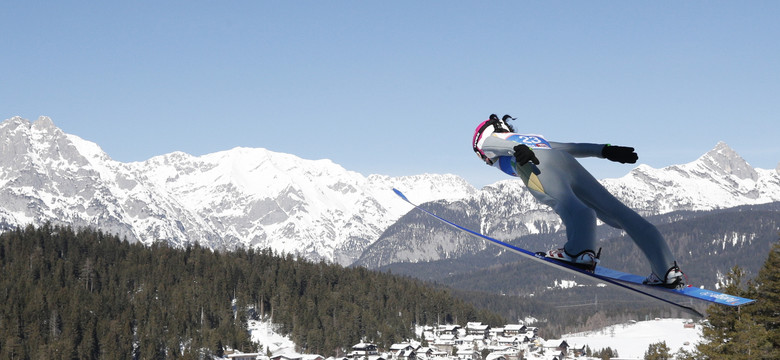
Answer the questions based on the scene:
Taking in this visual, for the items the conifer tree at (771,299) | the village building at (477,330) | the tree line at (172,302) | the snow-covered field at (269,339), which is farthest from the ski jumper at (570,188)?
the village building at (477,330)

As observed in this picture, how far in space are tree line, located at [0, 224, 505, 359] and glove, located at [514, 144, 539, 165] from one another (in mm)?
126058

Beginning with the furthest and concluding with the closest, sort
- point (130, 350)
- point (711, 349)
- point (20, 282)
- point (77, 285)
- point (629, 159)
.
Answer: point (77, 285)
point (20, 282)
point (130, 350)
point (711, 349)
point (629, 159)

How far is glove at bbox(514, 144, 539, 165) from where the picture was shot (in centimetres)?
654

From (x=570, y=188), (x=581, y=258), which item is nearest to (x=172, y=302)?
(x=581, y=258)

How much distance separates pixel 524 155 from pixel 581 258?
→ 1.20 metres

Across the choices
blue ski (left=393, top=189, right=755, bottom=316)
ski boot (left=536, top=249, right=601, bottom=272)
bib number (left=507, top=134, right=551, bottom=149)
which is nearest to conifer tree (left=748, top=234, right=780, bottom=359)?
blue ski (left=393, top=189, right=755, bottom=316)

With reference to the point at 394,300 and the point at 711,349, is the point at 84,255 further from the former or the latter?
the point at 711,349

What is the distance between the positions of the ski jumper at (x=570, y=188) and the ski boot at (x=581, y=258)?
5cm

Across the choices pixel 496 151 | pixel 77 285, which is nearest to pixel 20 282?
pixel 77 285

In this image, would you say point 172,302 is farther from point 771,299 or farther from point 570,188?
point 570,188

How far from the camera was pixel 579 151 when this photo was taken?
23.2 ft

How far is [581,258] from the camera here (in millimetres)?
7094

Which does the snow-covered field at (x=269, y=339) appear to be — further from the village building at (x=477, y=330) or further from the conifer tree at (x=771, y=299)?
the conifer tree at (x=771, y=299)

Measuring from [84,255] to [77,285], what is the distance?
2300cm
